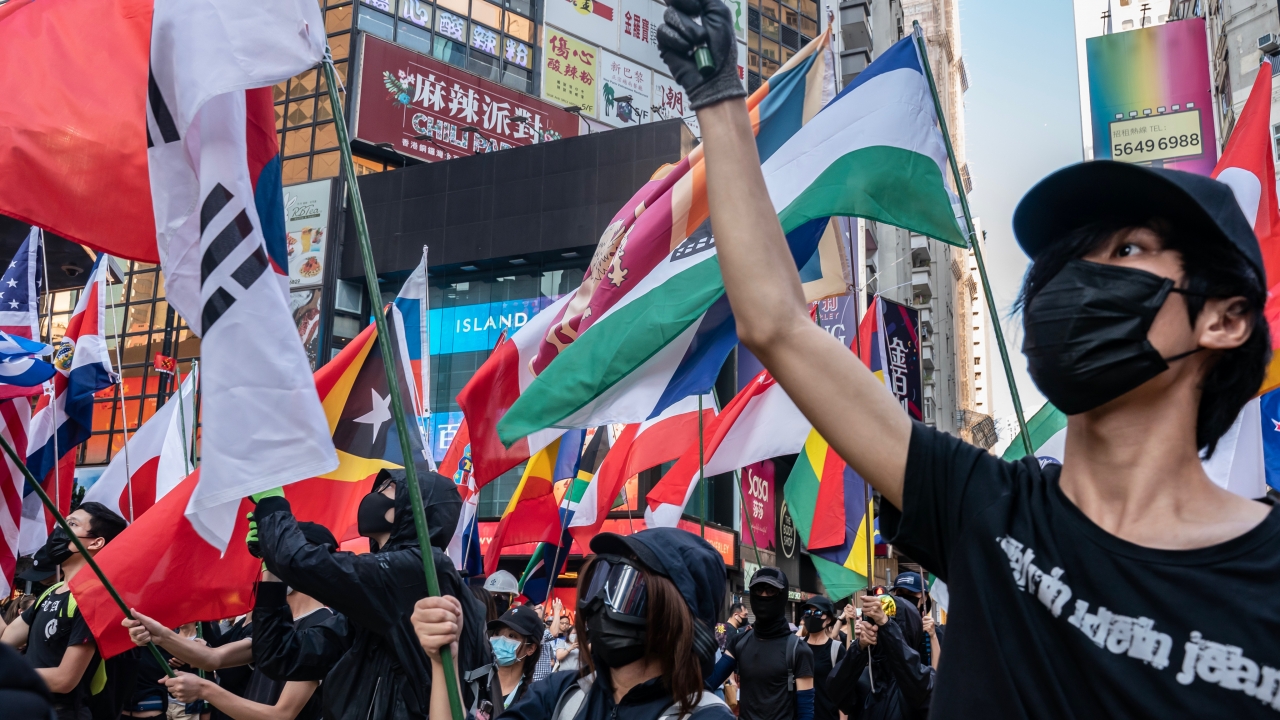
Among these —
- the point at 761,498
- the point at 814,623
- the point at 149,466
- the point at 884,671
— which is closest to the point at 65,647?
the point at 149,466

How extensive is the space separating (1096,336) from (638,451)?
28.6 ft

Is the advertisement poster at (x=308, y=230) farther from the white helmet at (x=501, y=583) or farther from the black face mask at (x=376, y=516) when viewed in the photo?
the black face mask at (x=376, y=516)

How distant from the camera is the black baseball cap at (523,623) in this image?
7973mm

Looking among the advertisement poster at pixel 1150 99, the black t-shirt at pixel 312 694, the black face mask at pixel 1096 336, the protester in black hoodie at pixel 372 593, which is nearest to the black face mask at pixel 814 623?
the black t-shirt at pixel 312 694

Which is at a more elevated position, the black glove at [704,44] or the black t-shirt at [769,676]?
the black glove at [704,44]

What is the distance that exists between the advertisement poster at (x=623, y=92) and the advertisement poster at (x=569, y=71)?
1.32 ft

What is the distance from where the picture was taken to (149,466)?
379 inches

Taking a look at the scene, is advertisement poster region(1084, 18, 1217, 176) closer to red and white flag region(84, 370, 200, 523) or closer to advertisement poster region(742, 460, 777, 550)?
advertisement poster region(742, 460, 777, 550)

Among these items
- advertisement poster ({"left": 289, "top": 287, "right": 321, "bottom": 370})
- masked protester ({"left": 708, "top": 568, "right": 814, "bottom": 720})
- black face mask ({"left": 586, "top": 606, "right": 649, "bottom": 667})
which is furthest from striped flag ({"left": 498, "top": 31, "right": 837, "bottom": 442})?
advertisement poster ({"left": 289, "top": 287, "right": 321, "bottom": 370})

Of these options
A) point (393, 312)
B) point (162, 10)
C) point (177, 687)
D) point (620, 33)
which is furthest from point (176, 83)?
point (620, 33)

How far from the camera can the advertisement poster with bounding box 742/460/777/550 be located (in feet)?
94.4

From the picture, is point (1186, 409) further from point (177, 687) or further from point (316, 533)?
point (177, 687)

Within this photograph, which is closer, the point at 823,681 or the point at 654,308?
the point at 654,308

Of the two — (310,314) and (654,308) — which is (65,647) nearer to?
(654,308)
